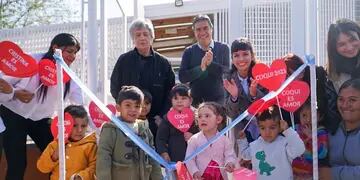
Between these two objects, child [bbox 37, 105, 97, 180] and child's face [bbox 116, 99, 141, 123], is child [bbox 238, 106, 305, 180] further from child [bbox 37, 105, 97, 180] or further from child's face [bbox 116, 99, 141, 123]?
child [bbox 37, 105, 97, 180]

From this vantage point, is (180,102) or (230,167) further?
(180,102)

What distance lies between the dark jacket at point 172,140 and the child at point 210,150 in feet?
1.02

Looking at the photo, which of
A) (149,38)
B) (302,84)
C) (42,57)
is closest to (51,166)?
(42,57)

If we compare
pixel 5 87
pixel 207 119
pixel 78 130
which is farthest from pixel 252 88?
pixel 5 87

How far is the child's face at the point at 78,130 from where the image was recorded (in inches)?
192

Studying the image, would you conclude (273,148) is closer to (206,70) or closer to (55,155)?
(206,70)

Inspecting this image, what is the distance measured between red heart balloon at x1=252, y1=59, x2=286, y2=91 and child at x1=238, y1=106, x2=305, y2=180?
0.23m

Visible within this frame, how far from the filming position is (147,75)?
5266mm

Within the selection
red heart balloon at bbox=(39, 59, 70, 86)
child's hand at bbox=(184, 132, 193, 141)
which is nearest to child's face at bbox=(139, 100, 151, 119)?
child's hand at bbox=(184, 132, 193, 141)

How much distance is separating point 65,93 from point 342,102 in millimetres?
2398

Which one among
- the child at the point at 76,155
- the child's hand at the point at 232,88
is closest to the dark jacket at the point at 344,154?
the child's hand at the point at 232,88

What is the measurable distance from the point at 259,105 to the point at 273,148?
0.36m

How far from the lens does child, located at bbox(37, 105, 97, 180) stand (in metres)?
4.71

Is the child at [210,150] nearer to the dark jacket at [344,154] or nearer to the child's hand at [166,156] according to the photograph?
the child's hand at [166,156]
